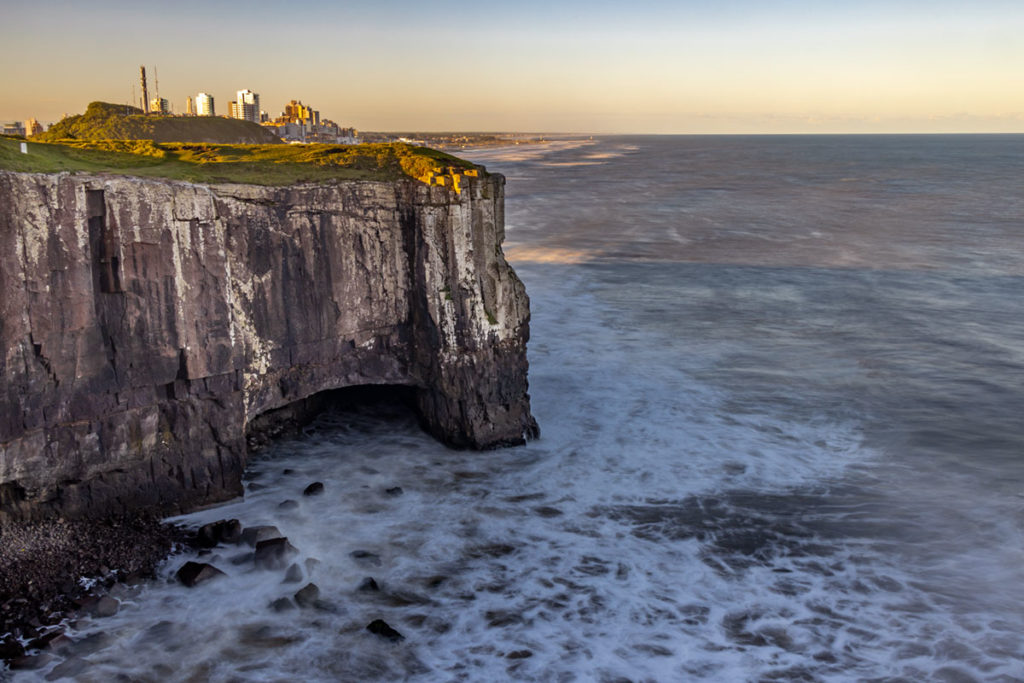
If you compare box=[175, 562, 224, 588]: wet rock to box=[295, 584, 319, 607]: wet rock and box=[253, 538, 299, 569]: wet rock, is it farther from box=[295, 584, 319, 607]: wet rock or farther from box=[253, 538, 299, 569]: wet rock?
box=[295, 584, 319, 607]: wet rock

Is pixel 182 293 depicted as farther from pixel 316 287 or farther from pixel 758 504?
pixel 758 504

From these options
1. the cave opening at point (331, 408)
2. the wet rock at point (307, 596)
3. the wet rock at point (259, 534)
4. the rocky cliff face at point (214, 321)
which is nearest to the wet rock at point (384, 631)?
the wet rock at point (307, 596)

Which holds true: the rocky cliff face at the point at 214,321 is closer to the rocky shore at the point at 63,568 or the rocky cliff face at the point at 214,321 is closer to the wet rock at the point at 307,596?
the rocky shore at the point at 63,568

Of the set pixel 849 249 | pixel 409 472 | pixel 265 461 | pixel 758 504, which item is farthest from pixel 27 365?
pixel 849 249

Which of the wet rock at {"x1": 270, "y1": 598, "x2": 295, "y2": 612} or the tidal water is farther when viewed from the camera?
the wet rock at {"x1": 270, "y1": 598, "x2": 295, "y2": 612}

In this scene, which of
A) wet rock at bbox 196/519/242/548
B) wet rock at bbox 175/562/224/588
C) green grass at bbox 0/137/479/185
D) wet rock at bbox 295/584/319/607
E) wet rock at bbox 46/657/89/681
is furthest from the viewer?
green grass at bbox 0/137/479/185

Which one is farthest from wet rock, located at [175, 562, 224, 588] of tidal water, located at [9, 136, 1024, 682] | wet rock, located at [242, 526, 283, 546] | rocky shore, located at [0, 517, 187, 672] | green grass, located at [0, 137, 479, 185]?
green grass, located at [0, 137, 479, 185]

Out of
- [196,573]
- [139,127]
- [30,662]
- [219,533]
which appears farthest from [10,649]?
[139,127]
